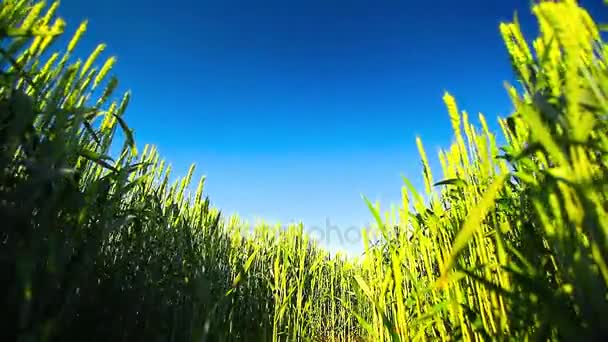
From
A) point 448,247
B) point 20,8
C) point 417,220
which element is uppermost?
point 20,8

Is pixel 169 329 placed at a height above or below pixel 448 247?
below

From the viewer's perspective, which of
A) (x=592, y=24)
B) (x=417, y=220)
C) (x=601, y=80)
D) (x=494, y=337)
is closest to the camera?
(x=601, y=80)

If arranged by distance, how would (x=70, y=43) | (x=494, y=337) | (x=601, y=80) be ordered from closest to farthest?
1. (x=601, y=80)
2. (x=494, y=337)
3. (x=70, y=43)

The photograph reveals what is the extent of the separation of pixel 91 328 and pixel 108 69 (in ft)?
2.41

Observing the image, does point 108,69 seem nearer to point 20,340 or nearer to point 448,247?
point 20,340

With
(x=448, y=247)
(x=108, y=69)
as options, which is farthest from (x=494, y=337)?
(x=108, y=69)

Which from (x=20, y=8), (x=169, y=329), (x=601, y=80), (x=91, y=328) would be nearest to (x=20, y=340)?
(x=91, y=328)

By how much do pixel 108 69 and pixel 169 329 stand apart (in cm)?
81

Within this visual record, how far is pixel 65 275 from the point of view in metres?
0.66

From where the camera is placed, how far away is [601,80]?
1.65 ft

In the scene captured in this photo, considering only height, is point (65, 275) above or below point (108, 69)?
below

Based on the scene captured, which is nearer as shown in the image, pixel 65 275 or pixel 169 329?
pixel 65 275

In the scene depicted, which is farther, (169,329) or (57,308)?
(169,329)

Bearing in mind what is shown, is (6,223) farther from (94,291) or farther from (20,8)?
(20,8)
